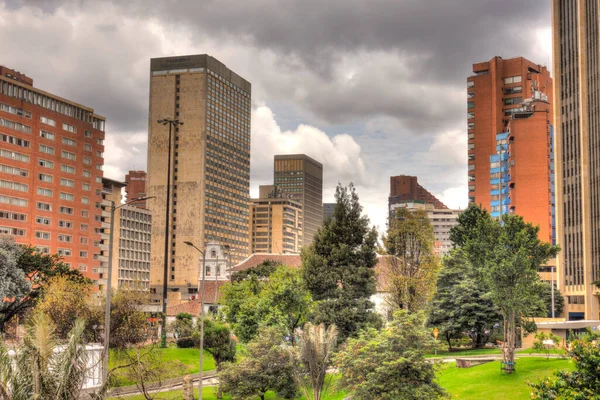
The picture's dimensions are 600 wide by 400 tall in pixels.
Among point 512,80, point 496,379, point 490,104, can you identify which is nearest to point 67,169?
point 490,104

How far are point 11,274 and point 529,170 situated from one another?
9305 cm

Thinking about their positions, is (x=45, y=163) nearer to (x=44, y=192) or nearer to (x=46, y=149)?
(x=46, y=149)

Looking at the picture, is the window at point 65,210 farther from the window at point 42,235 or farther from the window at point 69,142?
the window at point 69,142

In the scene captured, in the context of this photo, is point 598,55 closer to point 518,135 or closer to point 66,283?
point 518,135

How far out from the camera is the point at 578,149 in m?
94.7

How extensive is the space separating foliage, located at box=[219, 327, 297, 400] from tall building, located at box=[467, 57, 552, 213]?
110m

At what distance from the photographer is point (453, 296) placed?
62.7 m

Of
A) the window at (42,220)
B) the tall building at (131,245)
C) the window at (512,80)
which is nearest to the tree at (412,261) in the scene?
the window at (42,220)

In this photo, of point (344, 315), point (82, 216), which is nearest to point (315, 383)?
point (344, 315)

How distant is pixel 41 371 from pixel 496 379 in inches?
1290

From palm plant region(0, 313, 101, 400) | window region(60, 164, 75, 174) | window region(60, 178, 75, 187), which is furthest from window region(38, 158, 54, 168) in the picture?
palm plant region(0, 313, 101, 400)

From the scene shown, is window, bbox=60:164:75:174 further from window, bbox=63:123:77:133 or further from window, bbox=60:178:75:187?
window, bbox=63:123:77:133

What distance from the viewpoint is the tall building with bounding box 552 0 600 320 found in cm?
9031

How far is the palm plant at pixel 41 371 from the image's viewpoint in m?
12.0
